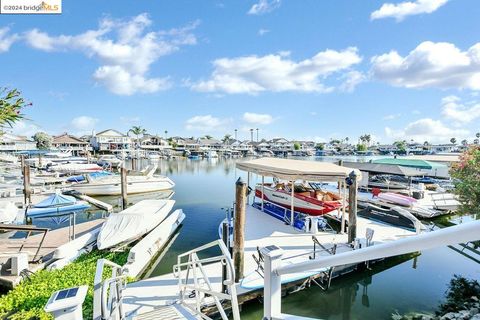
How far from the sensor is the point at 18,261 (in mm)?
8062

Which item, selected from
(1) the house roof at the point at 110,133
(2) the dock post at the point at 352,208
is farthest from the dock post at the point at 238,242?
(1) the house roof at the point at 110,133

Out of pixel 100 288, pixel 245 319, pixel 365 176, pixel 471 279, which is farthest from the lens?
pixel 365 176

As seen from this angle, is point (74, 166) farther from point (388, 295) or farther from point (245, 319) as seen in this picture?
point (388, 295)

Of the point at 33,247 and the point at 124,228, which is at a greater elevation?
the point at 124,228

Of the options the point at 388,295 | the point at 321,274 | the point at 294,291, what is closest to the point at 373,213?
the point at 388,295

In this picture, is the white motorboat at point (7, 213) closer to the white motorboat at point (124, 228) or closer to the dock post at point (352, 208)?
the white motorboat at point (124, 228)

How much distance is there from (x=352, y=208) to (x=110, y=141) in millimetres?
82153

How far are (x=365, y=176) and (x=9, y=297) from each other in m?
22.6

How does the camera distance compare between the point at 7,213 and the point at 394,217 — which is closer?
the point at 7,213

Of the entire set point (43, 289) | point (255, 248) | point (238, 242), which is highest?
point (238, 242)

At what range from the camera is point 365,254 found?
157 cm

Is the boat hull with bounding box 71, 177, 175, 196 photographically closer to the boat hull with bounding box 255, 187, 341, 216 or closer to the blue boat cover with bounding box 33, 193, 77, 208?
the blue boat cover with bounding box 33, 193, 77, 208

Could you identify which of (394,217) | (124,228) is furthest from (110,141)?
(394,217)

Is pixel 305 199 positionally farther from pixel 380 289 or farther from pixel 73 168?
pixel 73 168
